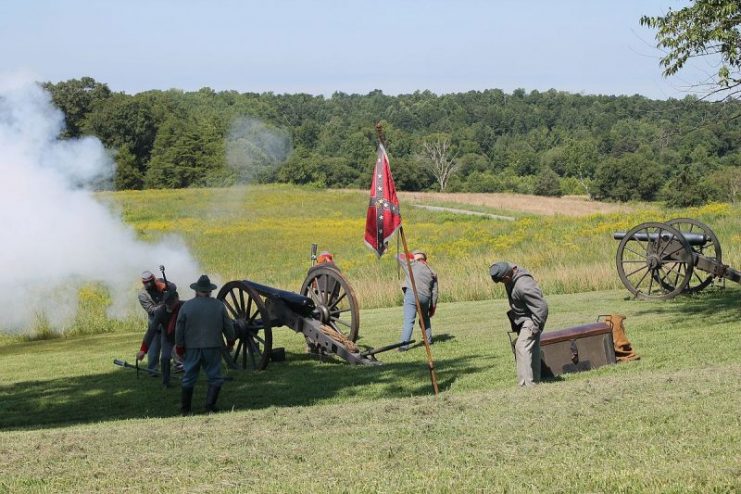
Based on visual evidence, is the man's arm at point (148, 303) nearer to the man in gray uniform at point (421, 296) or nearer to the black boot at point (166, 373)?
the black boot at point (166, 373)

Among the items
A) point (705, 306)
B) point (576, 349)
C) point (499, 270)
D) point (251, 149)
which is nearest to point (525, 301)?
point (499, 270)

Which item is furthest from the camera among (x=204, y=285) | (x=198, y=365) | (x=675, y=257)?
(x=675, y=257)

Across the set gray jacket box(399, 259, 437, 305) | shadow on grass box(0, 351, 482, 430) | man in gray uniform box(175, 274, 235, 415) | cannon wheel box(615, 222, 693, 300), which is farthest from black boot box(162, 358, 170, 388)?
cannon wheel box(615, 222, 693, 300)

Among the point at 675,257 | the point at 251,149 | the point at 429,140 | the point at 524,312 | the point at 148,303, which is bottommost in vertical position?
the point at 675,257

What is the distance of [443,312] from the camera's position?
861 inches

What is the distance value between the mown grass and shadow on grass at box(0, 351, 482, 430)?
1.5 inches

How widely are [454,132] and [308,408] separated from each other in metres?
116

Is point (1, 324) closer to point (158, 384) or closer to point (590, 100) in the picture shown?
point (158, 384)

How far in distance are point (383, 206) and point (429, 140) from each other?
96596 mm

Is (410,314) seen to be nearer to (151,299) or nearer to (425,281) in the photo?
(425,281)

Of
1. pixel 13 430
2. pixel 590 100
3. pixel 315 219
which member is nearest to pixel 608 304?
pixel 13 430

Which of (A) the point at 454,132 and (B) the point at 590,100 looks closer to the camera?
(A) the point at 454,132

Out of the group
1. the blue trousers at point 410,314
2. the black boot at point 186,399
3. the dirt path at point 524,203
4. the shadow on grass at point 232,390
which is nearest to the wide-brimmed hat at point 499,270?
the shadow on grass at point 232,390

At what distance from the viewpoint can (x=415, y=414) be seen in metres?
9.66
